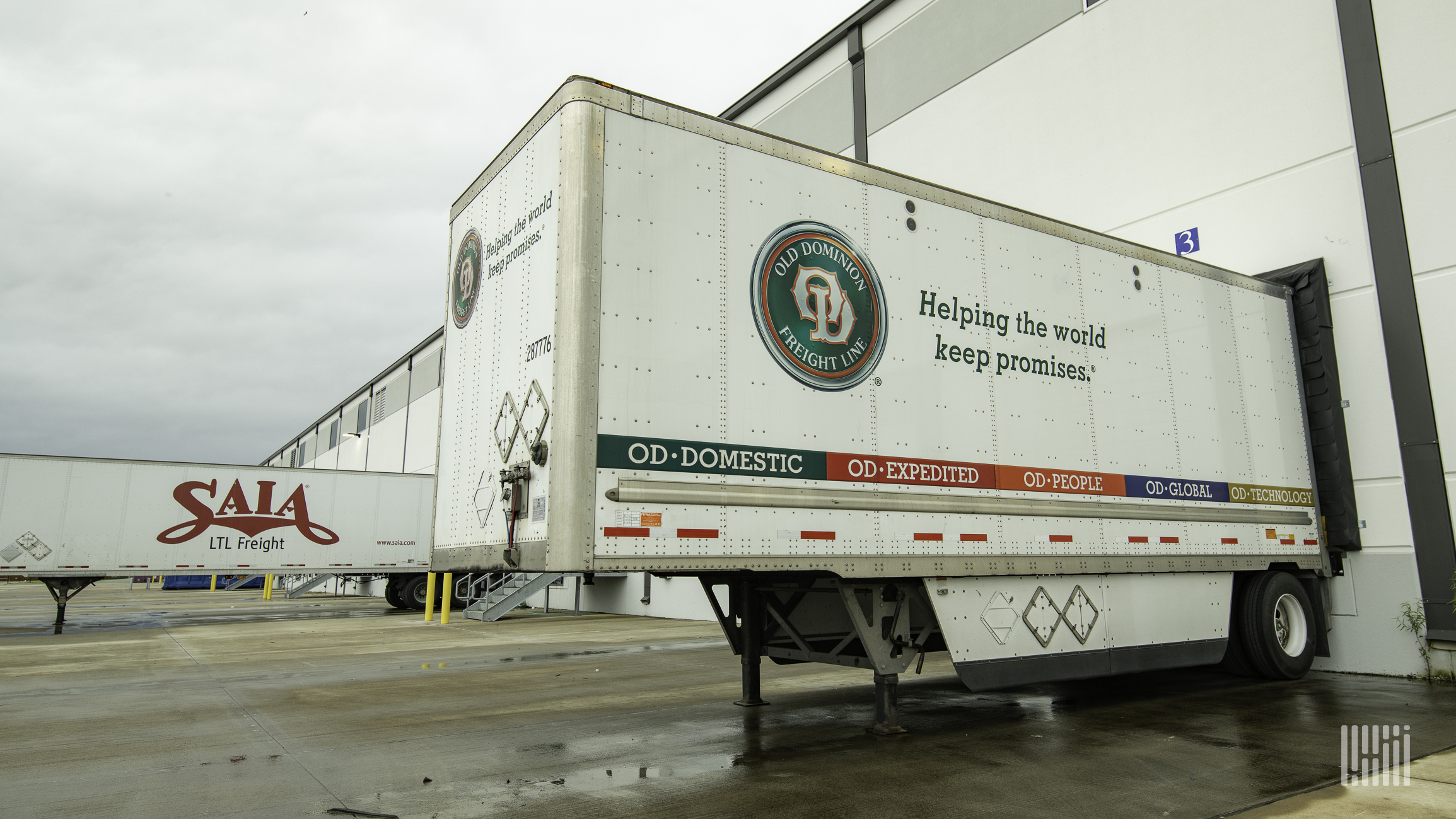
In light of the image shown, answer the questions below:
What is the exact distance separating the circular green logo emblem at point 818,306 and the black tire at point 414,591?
70.9ft

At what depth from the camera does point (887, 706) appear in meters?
6.15

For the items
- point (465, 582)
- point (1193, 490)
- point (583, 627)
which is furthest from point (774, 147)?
point (465, 582)

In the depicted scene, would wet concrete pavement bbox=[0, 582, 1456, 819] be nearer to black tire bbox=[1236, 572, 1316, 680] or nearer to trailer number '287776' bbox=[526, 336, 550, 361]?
black tire bbox=[1236, 572, 1316, 680]

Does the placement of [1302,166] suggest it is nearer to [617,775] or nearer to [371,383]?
[617,775]

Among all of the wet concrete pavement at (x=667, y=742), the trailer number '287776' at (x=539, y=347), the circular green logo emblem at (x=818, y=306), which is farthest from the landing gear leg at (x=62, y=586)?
the circular green logo emblem at (x=818, y=306)

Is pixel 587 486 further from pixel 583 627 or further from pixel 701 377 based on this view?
pixel 583 627

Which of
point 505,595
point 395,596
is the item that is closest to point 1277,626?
point 505,595

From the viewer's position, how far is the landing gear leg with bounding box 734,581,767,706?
7.01m

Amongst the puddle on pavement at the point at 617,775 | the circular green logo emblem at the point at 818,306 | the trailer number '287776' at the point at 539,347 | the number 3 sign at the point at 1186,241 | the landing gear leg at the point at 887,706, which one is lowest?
the puddle on pavement at the point at 617,775

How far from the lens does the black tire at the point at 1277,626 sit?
27.2ft

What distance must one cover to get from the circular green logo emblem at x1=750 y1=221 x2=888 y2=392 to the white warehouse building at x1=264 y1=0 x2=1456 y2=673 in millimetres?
994

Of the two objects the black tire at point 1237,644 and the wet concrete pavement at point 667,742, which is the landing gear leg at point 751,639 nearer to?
the wet concrete pavement at point 667,742

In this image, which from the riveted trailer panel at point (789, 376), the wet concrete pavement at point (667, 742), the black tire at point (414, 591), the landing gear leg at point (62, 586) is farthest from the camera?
the black tire at point (414, 591)

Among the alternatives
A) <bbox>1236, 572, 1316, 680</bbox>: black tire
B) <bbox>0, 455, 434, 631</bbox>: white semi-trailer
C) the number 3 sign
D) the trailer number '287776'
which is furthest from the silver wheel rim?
<bbox>0, 455, 434, 631</bbox>: white semi-trailer
